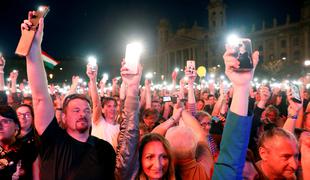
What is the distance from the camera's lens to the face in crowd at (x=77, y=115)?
3133 millimetres

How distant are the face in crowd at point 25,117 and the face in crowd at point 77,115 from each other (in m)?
1.37

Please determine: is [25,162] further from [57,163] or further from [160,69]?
[160,69]

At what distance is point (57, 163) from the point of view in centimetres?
295

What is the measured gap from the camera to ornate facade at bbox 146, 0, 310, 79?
62.5 m

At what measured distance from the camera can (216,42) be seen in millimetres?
85188

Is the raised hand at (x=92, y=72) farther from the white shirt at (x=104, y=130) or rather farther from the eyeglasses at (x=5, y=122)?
the eyeglasses at (x=5, y=122)

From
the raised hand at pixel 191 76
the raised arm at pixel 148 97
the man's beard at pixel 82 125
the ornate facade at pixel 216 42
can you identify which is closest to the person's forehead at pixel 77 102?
the man's beard at pixel 82 125

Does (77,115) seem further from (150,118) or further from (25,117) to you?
(150,118)

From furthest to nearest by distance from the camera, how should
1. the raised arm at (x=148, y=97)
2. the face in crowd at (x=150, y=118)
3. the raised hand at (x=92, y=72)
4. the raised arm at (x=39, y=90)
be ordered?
the raised arm at (x=148, y=97)
the face in crowd at (x=150, y=118)
the raised hand at (x=92, y=72)
the raised arm at (x=39, y=90)

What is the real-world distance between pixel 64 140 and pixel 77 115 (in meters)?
0.22

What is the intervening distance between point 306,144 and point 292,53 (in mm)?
66016

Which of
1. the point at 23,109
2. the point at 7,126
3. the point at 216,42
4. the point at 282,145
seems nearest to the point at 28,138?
the point at 7,126

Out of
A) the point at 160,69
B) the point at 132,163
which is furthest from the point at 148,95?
the point at 160,69

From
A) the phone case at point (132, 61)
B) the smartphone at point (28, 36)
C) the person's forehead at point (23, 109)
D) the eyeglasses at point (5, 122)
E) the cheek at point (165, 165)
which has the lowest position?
the cheek at point (165, 165)
